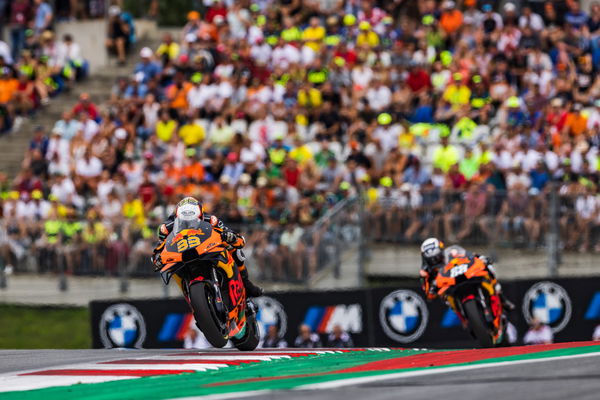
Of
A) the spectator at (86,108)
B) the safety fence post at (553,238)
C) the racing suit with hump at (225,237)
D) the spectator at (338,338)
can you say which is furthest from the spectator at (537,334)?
the spectator at (86,108)

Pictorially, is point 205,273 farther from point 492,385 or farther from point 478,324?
point 492,385

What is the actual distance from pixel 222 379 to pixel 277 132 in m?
13.8

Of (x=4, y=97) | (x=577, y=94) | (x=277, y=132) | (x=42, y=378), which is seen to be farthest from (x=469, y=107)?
(x=42, y=378)

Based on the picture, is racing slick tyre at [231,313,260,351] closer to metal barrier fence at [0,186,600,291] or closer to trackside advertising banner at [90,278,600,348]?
trackside advertising banner at [90,278,600,348]

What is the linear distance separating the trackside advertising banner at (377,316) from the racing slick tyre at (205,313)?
7039 mm

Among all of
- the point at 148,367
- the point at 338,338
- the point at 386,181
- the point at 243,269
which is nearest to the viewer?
the point at 148,367

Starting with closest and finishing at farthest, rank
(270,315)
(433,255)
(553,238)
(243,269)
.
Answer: (243,269)
(433,255)
(270,315)
(553,238)

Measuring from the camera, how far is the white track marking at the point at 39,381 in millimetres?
10039

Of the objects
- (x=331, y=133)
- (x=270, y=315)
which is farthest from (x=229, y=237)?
(x=331, y=133)

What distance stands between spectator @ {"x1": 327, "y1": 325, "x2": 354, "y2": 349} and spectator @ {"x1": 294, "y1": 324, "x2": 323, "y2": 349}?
0.61 ft

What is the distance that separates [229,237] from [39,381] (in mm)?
2987

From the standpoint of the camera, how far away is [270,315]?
19562 mm

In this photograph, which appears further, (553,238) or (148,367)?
(553,238)

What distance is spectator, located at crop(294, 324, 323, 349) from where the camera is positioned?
19.2 m
